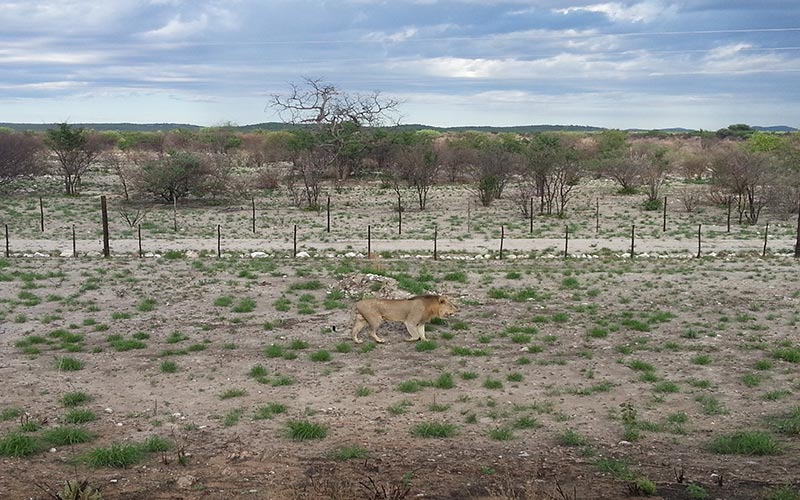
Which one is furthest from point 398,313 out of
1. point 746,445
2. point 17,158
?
point 17,158

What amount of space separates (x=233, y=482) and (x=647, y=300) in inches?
403

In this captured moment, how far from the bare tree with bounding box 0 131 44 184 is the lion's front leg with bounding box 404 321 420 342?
121 feet

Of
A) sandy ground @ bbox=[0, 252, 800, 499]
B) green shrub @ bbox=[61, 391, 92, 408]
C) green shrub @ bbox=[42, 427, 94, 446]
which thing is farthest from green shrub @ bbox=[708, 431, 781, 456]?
green shrub @ bbox=[61, 391, 92, 408]

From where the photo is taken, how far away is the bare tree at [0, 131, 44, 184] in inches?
1644

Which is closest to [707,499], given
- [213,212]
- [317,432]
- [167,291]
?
[317,432]

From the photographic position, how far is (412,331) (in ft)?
39.1

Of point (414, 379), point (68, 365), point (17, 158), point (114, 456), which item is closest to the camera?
point (114, 456)

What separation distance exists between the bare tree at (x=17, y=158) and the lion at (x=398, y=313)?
36.5 m

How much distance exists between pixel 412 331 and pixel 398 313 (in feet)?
1.17

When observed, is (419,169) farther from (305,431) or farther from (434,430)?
(305,431)

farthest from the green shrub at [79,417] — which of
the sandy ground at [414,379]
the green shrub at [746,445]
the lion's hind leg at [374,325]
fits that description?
the green shrub at [746,445]

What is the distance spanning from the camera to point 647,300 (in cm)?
1490

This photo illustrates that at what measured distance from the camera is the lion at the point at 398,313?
11.8m

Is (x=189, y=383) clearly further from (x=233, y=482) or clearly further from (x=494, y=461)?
(x=494, y=461)
